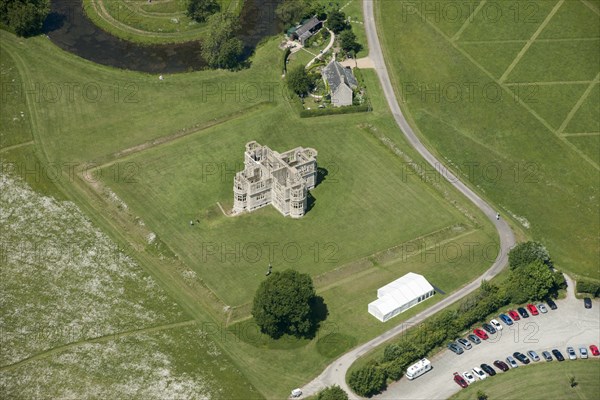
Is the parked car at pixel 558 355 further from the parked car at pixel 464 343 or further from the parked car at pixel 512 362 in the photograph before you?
the parked car at pixel 464 343

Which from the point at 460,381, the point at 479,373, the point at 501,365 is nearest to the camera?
the point at 460,381

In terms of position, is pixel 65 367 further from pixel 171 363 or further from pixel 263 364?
pixel 263 364

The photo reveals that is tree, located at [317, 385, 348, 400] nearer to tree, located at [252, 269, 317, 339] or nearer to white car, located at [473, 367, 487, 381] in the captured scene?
tree, located at [252, 269, 317, 339]

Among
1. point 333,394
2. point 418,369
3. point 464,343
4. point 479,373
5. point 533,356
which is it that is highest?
point 533,356

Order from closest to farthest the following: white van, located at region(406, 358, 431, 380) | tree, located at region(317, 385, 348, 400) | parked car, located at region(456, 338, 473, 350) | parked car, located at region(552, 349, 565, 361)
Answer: tree, located at region(317, 385, 348, 400) < white van, located at region(406, 358, 431, 380) < parked car, located at region(552, 349, 565, 361) < parked car, located at region(456, 338, 473, 350)

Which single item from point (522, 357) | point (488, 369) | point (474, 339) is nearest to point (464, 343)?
point (474, 339)

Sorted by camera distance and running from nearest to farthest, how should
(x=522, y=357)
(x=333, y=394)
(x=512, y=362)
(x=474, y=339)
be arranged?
(x=333, y=394), (x=512, y=362), (x=522, y=357), (x=474, y=339)

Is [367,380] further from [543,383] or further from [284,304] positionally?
[543,383]

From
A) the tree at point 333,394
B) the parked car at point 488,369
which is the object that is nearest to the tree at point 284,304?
the tree at point 333,394

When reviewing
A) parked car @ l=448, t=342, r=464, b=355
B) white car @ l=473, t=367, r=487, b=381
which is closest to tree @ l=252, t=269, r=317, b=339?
parked car @ l=448, t=342, r=464, b=355
